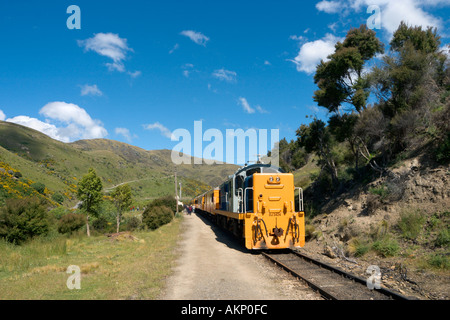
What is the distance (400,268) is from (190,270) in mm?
6430

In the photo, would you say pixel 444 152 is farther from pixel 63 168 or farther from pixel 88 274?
pixel 63 168

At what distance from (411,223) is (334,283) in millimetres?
5251

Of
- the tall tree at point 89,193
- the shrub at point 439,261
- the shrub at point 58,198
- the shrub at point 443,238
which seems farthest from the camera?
the shrub at point 58,198

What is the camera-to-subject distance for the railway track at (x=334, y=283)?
6652 mm

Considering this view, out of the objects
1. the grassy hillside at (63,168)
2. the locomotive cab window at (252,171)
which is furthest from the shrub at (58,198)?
the locomotive cab window at (252,171)

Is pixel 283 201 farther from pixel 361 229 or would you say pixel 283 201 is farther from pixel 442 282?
pixel 442 282

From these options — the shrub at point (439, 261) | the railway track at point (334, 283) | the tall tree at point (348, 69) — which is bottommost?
the railway track at point (334, 283)

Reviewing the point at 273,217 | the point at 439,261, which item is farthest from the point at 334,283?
the point at 273,217

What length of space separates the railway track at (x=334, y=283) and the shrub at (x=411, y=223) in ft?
12.3

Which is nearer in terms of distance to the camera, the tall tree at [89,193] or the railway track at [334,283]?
the railway track at [334,283]

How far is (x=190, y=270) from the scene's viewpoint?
395 inches

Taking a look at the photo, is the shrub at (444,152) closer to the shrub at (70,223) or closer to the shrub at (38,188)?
the shrub at (70,223)
